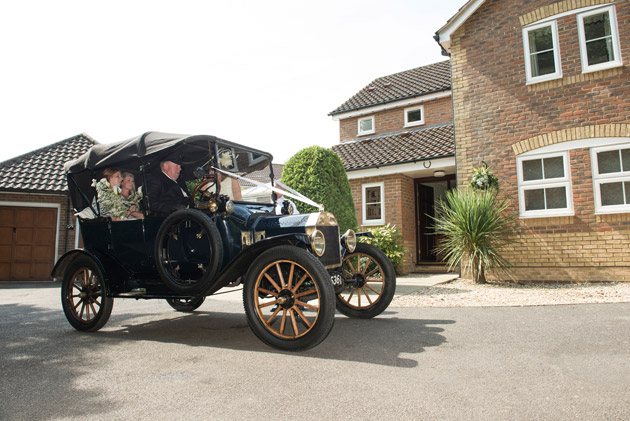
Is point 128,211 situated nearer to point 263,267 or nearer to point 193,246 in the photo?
point 193,246

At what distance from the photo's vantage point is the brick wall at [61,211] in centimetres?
1198

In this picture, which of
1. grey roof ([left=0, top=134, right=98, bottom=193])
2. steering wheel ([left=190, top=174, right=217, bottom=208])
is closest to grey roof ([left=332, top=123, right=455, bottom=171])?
steering wheel ([left=190, top=174, right=217, bottom=208])

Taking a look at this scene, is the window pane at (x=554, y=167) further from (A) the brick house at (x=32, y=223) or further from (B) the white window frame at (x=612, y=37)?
(A) the brick house at (x=32, y=223)

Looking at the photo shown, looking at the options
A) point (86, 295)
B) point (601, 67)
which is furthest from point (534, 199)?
point (86, 295)

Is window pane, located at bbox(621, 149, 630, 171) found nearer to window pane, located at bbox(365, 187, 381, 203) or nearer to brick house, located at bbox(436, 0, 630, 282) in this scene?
brick house, located at bbox(436, 0, 630, 282)

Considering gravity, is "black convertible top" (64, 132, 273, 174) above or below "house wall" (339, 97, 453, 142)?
below

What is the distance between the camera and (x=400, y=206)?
39.5ft

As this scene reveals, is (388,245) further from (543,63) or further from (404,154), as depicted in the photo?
(543,63)

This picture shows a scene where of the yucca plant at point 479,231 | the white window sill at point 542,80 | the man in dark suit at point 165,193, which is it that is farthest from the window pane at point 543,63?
the man in dark suit at point 165,193

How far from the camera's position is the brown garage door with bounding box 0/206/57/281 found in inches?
459

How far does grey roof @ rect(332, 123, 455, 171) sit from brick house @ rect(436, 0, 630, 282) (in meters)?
1.91

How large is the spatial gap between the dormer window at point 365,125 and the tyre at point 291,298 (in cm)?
1245

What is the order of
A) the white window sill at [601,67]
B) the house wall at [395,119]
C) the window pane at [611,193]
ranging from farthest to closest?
the house wall at [395,119], the white window sill at [601,67], the window pane at [611,193]

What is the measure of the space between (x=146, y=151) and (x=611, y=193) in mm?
8398
